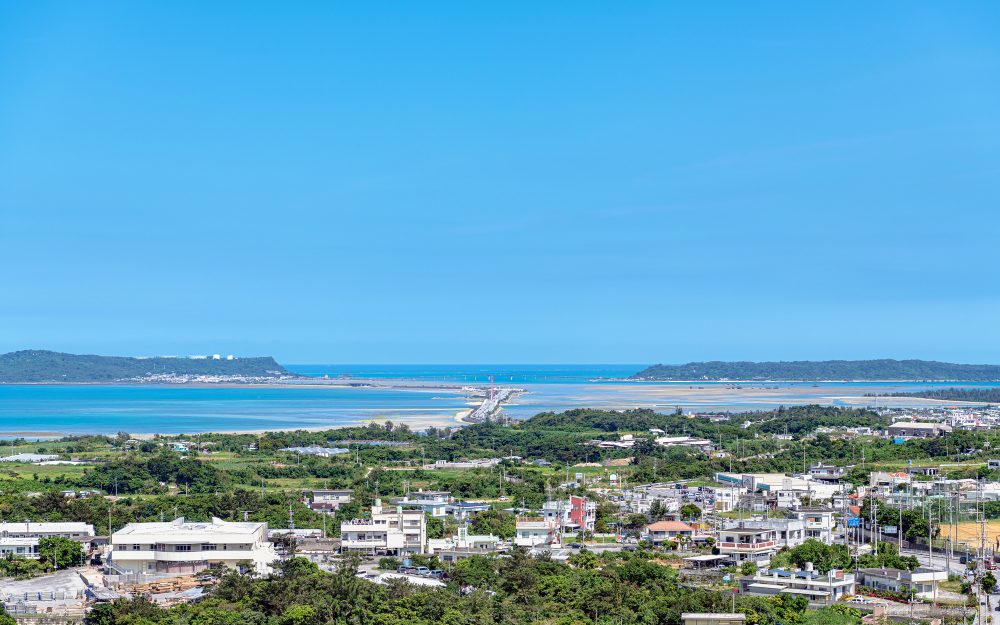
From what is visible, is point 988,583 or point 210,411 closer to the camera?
point 988,583

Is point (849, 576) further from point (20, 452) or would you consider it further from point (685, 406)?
point (685, 406)

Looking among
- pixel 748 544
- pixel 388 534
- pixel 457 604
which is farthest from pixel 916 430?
pixel 457 604

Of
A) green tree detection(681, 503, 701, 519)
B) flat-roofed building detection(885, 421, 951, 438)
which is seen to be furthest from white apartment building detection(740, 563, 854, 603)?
flat-roofed building detection(885, 421, 951, 438)

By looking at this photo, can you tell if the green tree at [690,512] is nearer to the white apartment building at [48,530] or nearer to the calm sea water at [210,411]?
the white apartment building at [48,530]

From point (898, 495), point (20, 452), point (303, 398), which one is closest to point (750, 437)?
point (898, 495)

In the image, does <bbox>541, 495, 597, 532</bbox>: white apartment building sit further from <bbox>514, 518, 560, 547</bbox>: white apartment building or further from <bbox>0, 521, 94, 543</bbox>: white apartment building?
<bbox>0, 521, 94, 543</bbox>: white apartment building

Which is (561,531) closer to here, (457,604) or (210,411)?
(457,604)
